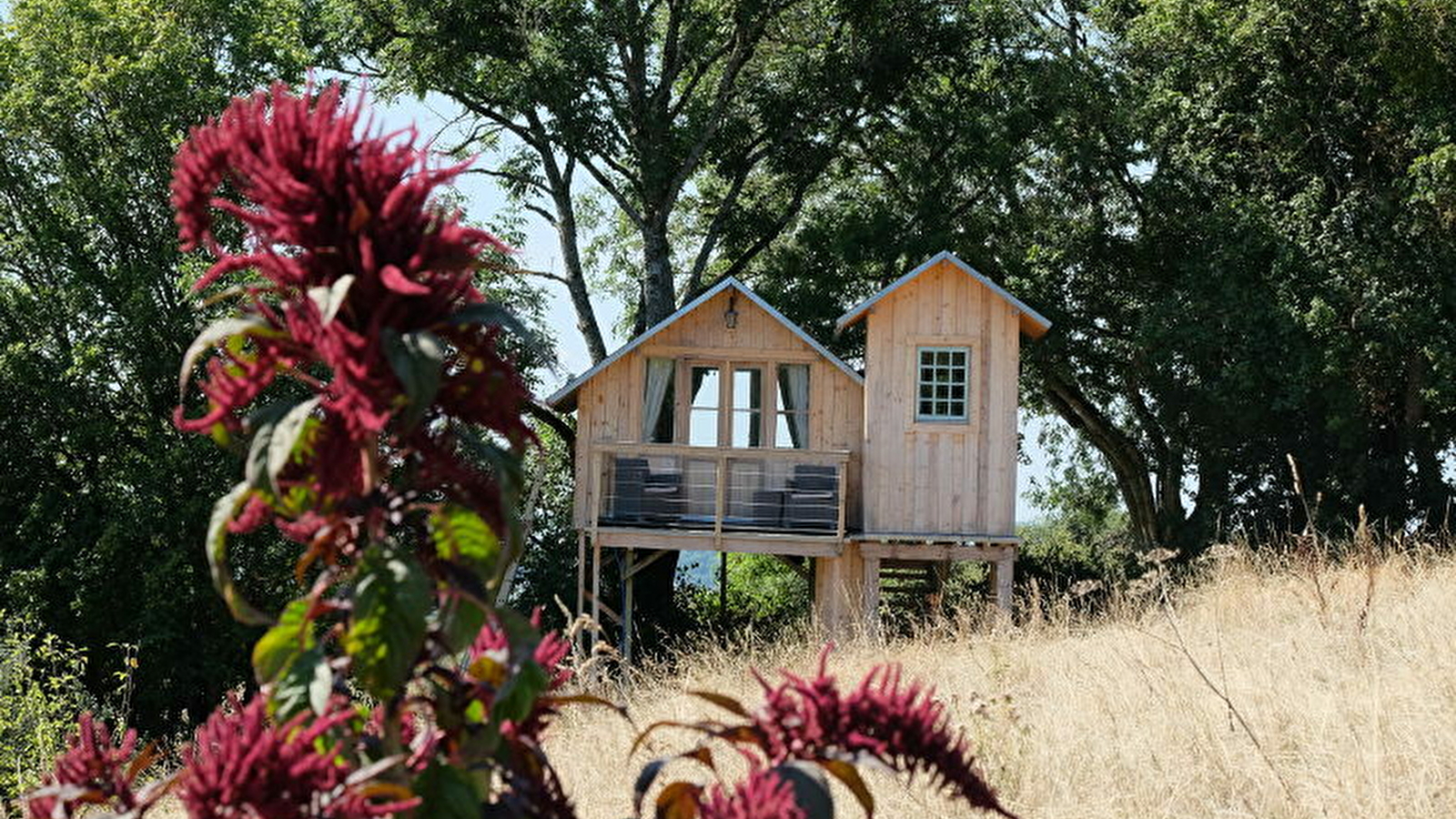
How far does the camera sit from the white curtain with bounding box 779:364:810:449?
827 inches

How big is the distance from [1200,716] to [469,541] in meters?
5.63

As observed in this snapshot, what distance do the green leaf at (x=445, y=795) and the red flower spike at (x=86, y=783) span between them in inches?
13.5

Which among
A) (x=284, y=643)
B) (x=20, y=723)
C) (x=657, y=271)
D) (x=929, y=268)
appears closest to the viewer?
(x=284, y=643)

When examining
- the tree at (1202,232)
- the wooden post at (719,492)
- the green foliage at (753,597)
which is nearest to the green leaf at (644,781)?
the wooden post at (719,492)

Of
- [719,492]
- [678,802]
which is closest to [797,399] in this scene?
[719,492]

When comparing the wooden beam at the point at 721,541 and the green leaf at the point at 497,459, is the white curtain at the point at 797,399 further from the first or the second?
the green leaf at the point at 497,459

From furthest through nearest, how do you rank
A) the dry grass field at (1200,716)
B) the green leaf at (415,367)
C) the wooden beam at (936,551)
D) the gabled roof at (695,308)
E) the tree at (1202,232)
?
the tree at (1202,232) < the gabled roof at (695,308) < the wooden beam at (936,551) < the dry grass field at (1200,716) < the green leaf at (415,367)

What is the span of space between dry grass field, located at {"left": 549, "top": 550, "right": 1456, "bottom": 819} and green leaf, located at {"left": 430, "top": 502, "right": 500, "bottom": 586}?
2184mm

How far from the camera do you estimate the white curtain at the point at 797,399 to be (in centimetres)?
2102

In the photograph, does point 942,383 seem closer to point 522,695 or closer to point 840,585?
point 840,585

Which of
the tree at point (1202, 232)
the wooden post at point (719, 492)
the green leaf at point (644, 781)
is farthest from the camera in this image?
the tree at point (1202, 232)

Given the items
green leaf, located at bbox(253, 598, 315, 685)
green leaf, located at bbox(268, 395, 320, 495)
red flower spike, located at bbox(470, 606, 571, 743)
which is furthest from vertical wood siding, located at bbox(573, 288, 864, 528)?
green leaf, located at bbox(268, 395, 320, 495)

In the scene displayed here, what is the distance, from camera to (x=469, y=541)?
1.70m

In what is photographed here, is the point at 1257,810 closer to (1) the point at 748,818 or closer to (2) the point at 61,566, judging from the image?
(1) the point at 748,818
